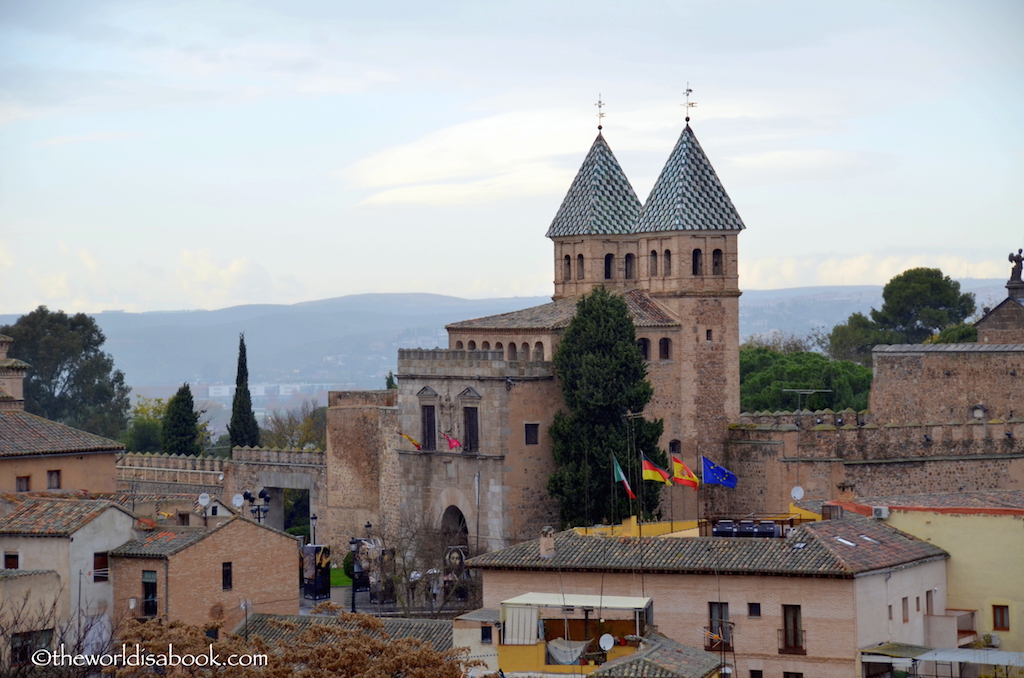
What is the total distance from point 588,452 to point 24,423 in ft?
45.3

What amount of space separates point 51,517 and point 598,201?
20.8m

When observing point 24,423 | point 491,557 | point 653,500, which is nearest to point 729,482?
point 653,500

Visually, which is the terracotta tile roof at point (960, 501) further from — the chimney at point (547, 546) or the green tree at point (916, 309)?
the green tree at point (916, 309)

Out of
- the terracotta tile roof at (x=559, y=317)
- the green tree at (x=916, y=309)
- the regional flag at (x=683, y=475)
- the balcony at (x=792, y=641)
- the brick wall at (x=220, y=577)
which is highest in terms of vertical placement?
the green tree at (x=916, y=309)

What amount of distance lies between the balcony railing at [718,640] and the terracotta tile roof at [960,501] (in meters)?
7.75

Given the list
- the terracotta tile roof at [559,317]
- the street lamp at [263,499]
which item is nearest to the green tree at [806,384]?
the terracotta tile roof at [559,317]

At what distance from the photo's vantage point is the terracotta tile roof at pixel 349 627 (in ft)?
110

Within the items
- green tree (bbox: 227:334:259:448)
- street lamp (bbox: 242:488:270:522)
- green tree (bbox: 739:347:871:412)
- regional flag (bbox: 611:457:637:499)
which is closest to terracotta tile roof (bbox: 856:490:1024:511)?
regional flag (bbox: 611:457:637:499)

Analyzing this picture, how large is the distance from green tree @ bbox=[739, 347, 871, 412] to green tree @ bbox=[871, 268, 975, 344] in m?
12.8

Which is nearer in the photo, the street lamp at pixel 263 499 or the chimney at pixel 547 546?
the chimney at pixel 547 546

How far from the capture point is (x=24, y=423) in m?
44.6

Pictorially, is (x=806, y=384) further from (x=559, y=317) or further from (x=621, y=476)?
(x=621, y=476)

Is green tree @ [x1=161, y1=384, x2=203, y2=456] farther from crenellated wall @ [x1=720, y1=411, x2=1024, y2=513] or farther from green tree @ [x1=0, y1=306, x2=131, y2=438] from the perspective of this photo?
crenellated wall @ [x1=720, y1=411, x2=1024, y2=513]

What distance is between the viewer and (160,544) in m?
36.3
